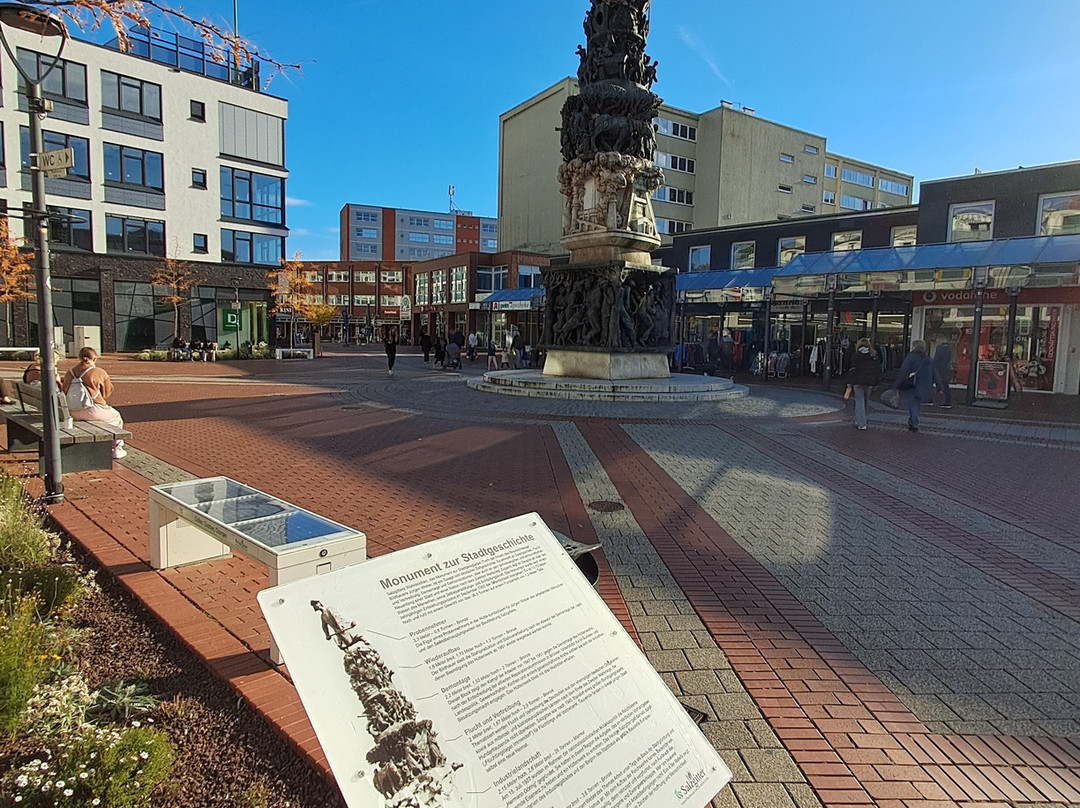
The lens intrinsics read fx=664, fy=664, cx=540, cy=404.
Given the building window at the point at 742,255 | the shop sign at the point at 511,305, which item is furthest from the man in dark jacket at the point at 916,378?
the shop sign at the point at 511,305

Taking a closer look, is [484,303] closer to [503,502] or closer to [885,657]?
[503,502]

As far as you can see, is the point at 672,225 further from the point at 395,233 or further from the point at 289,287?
the point at 395,233

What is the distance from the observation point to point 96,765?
2.35 metres

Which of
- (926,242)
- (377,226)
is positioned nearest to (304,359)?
(926,242)

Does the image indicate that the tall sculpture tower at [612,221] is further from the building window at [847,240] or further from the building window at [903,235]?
the building window at [903,235]

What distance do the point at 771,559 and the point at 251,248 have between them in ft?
135

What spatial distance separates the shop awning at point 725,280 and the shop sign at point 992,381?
10.8 metres

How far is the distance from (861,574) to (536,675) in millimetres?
4025

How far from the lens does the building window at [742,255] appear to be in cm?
3550

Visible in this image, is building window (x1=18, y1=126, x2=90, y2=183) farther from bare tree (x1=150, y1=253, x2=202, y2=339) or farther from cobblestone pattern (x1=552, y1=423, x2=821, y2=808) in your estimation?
cobblestone pattern (x1=552, y1=423, x2=821, y2=808)

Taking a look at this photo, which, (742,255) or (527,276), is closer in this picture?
(742,255)

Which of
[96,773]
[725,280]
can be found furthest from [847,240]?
[96,773]

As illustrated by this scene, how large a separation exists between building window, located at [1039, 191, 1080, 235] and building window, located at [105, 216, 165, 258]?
41.1 meters

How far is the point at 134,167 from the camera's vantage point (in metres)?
35.8
